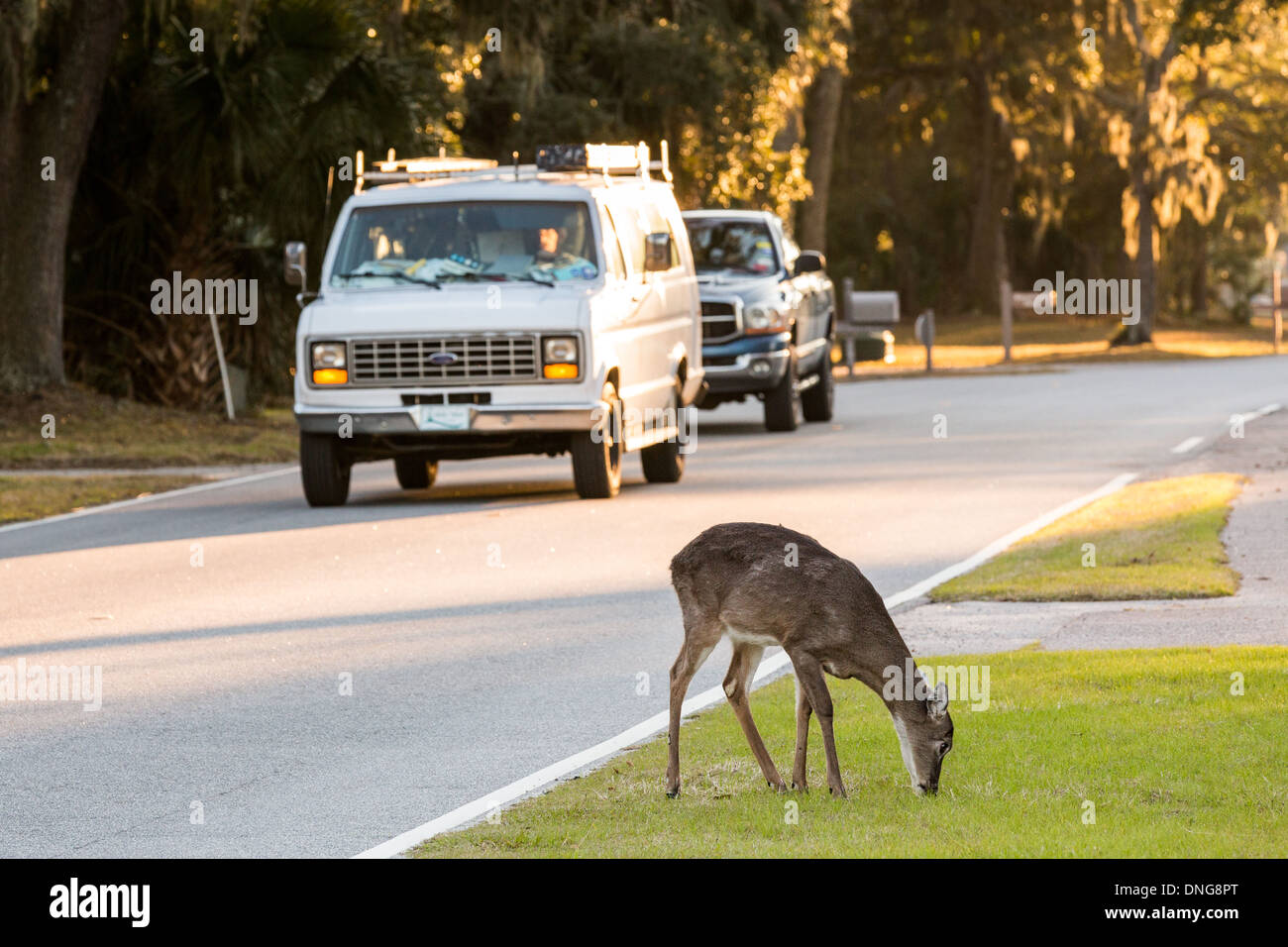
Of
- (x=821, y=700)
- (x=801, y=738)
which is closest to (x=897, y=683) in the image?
(x=821, y=700)

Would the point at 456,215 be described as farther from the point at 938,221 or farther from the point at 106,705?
the point at 938,221

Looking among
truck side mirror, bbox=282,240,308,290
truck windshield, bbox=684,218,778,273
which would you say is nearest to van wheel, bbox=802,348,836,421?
truck windshield, bbox=684,218,778,273

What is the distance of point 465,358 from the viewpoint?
16.6 meters

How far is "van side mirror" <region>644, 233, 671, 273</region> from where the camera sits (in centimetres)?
1772

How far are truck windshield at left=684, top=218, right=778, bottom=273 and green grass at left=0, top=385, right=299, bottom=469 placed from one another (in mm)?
4909

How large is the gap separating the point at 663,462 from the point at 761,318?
501 cm

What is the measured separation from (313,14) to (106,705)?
16604 mm

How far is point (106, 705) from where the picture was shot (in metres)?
9.50

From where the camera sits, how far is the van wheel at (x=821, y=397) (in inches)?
999

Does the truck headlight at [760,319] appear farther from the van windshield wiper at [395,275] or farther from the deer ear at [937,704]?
the deer ear at [937,704]

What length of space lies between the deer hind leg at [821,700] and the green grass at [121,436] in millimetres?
14904

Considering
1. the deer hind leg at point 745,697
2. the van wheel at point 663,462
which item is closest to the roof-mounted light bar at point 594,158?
the van wheel at point 663,462

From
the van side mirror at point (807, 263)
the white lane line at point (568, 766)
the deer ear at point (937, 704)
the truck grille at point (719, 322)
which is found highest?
the van side mirror at point (807, 263)

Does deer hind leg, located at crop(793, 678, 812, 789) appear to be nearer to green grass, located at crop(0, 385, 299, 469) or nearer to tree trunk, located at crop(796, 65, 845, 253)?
green grass, located at crop(0, 385, 299, 469)
